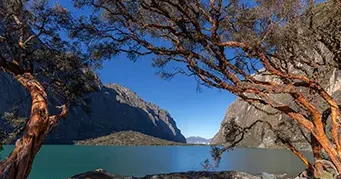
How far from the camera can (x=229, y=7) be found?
10781 mm

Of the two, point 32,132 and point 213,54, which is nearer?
point 32,132

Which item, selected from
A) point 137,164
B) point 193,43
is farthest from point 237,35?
point 137,164

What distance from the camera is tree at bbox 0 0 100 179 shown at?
9219mm

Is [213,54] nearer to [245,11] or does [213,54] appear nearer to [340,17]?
[245,11]

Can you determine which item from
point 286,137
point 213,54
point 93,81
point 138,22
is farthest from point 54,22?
point 286,137

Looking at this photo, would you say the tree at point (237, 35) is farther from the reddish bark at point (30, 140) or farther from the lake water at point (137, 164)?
the lake water at point (137, 164)

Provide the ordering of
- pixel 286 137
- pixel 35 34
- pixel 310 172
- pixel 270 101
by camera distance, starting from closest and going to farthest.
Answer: pixel 270 101 → pixel 35 34 → pixel 310 172 → pixel 286 137

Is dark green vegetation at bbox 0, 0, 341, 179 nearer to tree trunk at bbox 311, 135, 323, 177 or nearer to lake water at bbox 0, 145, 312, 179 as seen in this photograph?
tree trunk at bbox 311, 135, 323, 177

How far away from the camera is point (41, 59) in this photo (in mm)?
11742

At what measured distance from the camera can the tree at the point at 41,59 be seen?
9.22m

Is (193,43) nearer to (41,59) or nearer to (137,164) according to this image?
(41,59)

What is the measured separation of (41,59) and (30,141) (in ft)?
16.5

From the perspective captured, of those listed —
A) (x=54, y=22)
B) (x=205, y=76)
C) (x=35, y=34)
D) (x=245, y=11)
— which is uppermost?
(x=245, y=11)

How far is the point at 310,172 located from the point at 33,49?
1422 centimetres
